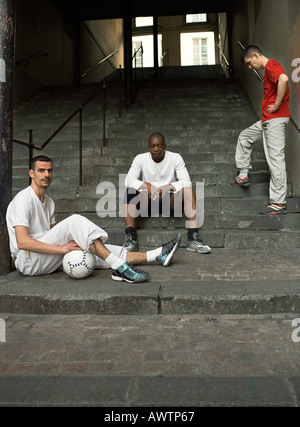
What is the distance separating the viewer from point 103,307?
8.15ft

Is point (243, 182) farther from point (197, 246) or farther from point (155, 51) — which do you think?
point (155, 51)

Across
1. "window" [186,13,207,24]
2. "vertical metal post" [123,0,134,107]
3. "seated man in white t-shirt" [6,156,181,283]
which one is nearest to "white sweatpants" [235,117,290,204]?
"seated man in white t-shirt" [6,156,181,283]

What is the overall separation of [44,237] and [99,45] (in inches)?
613

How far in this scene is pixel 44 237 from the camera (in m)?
2.96

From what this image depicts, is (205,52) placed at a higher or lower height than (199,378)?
higher

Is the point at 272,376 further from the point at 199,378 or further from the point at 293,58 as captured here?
the point at 293,58

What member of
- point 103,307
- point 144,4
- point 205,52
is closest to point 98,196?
point 103,307

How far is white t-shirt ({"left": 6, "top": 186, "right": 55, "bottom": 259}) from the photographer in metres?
2.82

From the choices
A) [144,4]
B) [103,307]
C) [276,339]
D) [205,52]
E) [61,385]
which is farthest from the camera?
[205,52]

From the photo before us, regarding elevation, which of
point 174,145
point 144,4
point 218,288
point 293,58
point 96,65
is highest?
point 144,4

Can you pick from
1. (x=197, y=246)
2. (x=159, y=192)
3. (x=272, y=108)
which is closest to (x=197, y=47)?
(x=272, y=108)

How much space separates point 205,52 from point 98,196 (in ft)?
68.1

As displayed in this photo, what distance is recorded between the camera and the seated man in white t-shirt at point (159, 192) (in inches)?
154

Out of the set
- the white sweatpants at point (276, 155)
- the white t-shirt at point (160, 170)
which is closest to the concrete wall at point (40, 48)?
the white t-shirt at point (160, 170)
